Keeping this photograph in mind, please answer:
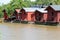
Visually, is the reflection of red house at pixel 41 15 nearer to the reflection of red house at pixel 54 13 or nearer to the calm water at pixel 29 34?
the reflection of red house at pixel 54 13

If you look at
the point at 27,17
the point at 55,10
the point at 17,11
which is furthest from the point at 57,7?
the point at 17,11

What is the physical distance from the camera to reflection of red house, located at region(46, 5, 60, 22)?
40.7 metres

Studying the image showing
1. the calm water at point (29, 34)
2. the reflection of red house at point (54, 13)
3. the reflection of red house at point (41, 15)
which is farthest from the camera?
the reflection of red house at point (41, 15)

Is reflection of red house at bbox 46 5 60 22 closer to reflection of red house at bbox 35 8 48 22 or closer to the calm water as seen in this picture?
reflection of red house at bbox 35 8 48 22

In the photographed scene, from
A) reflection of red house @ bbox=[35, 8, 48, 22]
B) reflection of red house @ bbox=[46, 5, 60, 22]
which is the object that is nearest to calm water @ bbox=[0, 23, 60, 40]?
reflection of red house @ bbox=[46, 5, 60, 22]

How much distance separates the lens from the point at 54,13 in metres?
41.3

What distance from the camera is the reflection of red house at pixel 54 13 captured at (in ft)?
133

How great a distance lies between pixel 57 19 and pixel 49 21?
52.1 inches

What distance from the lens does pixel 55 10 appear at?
40.2 m

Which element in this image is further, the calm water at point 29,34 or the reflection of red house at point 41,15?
the reflection of red house at point 41,15

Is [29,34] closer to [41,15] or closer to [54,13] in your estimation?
[54,13]

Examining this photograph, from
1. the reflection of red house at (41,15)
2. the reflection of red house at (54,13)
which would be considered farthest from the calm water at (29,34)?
the reflection of red house at (41,15)

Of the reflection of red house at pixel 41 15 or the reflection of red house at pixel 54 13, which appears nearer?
the reflection of red house at pixel 54 13

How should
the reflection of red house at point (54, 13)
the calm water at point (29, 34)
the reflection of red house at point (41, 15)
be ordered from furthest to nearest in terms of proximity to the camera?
the reflection of red house at point (41, 15)
the reflection of red house at point (54, 13)
the calm water at point (29, 34)
